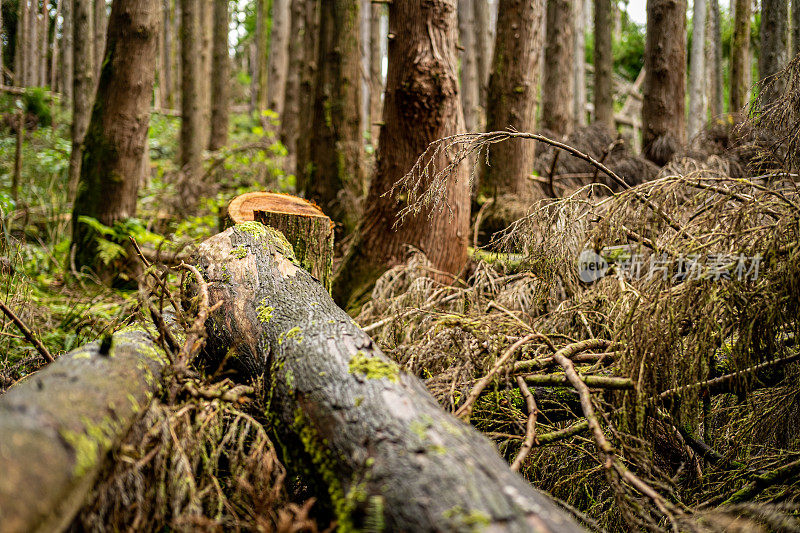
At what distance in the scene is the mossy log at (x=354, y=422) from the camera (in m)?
1.37

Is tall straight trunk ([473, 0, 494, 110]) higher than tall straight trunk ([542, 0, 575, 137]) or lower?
higher

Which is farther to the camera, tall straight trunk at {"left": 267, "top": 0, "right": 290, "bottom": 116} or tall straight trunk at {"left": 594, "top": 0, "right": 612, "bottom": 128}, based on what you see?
tall straight trunk at {"left": 267, "top": 0, "right": 290, "bottom": 116}

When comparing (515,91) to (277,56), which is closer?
(515,91)

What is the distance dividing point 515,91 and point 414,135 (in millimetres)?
2425

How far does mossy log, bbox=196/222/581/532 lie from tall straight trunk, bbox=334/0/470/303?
173 cm

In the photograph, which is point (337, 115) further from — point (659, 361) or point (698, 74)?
point (698, 74)

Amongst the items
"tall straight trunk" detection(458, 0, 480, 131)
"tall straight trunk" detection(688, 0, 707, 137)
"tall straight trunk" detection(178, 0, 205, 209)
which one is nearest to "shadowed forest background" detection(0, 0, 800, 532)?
"tall straight trunk" detection(178, 0, 205, 209)

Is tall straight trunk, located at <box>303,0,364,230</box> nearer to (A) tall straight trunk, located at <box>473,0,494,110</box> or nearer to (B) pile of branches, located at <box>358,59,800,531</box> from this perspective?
(B) pile of branches, located at <box>358,59,800,531</box>

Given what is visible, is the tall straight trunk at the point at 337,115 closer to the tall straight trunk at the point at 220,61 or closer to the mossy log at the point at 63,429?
the mossy log at the point at 63,429

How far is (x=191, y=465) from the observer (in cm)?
187

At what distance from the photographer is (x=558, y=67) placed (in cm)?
1028

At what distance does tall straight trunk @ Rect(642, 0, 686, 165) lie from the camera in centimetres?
801

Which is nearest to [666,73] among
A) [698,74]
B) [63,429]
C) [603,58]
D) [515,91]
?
[515,91]

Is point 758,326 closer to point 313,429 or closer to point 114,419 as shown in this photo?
point 313,429
